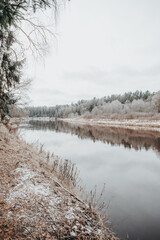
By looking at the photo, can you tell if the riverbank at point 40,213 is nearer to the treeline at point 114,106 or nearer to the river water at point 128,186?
the river water at point 128,186

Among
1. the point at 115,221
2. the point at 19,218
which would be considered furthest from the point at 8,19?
the point at 115,221

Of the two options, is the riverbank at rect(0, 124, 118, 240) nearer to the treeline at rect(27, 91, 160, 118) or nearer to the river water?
the river water

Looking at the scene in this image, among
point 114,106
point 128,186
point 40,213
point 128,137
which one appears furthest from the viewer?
point 114,106

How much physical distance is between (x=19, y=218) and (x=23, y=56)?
3674 mm

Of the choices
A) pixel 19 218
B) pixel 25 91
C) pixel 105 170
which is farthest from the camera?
pixel 25 91

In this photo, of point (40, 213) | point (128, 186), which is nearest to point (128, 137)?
point (128, 186)

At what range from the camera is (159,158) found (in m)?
9.33

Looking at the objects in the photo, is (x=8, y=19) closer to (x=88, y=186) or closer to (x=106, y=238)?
(x=106, y=238)

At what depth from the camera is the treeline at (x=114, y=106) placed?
61188 mm

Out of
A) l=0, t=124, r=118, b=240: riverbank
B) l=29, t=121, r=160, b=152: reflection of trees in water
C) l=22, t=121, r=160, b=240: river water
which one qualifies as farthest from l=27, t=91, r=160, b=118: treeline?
l=0, t=124, r=118, b=240: riverbank

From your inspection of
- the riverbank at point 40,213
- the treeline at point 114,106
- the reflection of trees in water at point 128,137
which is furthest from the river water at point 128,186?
the treeline at point 114,106

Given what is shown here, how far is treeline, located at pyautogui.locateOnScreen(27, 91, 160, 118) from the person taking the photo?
6119 cm

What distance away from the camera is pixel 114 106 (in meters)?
73.9

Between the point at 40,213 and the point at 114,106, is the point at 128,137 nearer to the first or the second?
the point at 40,213
